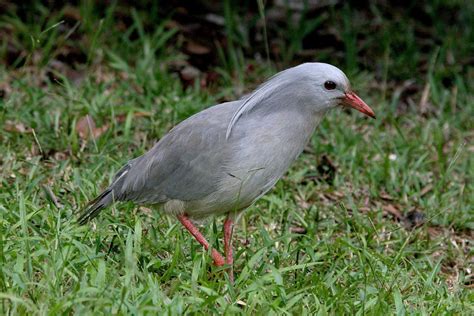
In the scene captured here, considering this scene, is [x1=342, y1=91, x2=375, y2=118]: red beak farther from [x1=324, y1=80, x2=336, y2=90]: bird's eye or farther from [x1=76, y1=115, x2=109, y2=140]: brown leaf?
[x1=76, y1=115, x2=109, y2=140]: brown leaf

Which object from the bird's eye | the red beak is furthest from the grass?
the bird's eye

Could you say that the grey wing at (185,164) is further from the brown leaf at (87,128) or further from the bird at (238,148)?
the brown leaf at (87,128)

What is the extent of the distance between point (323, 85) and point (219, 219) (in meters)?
1.42

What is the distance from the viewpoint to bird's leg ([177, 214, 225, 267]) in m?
4.93

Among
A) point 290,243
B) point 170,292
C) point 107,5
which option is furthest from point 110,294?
point 107,5

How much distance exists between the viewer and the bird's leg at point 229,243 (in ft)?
15.6

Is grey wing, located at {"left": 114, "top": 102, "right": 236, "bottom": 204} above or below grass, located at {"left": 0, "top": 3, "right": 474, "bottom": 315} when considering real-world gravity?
above

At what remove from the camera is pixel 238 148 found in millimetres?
4895

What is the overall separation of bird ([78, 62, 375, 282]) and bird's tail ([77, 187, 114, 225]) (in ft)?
0.04

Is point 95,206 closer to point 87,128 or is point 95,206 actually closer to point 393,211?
point 87,128

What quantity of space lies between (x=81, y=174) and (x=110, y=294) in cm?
214

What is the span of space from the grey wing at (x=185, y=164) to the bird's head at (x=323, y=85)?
42 cm

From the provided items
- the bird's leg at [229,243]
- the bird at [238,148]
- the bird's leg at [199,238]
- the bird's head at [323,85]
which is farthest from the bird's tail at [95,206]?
the bird's head at [323,85]

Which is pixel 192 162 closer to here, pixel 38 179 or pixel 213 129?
pixel 213 129
